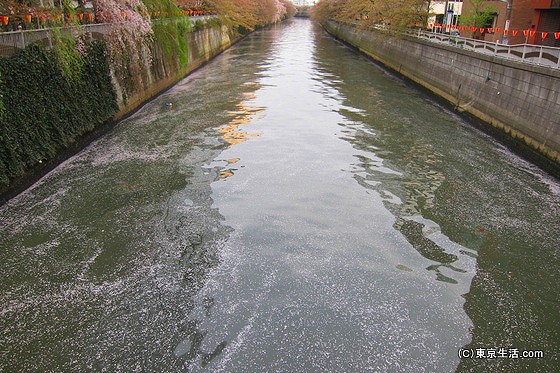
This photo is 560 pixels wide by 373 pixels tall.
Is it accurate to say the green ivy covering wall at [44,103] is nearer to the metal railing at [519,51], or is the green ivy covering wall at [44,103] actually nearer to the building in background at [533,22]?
the metal railing at [519,51]

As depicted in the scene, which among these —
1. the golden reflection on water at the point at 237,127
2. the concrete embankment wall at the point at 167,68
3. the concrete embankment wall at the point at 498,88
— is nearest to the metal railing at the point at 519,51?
the concrete embankment wall at the point at 498,88

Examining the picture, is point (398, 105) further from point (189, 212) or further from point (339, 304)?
point (339, 304)

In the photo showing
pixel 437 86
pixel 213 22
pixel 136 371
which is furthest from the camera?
pixel 213 22

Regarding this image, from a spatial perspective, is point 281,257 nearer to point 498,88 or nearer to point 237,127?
point 237,127

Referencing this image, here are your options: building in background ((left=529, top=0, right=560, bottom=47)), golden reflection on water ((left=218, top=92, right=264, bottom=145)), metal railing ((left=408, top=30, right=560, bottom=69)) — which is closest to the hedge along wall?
golden reflection on water ((left=218, top=92, right=264, bottom=145))

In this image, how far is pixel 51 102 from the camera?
11133 millimetres

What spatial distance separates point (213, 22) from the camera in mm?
36281

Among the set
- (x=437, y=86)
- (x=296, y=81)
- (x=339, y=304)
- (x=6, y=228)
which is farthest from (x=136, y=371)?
(x=296, y=81)

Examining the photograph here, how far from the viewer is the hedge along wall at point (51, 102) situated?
364 inches

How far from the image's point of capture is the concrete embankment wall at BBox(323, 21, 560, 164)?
12.4 meters

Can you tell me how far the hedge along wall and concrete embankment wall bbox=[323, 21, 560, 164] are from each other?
13.3 metres

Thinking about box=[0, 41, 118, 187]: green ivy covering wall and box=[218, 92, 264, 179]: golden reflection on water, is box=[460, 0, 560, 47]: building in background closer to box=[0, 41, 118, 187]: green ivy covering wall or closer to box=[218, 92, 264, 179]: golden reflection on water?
box=[218, 92, 264, 179]: golden reflection on water

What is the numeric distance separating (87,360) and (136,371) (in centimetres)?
68

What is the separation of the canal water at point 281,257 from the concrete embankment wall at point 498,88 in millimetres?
1013
